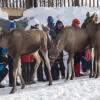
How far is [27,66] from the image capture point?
13.4 metres

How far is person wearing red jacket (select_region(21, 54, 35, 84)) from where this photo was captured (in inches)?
523

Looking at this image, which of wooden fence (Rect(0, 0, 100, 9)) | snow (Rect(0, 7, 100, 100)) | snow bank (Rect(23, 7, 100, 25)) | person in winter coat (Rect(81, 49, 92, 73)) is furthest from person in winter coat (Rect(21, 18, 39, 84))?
wooden fence (Rect(0, 0, 100, 9))

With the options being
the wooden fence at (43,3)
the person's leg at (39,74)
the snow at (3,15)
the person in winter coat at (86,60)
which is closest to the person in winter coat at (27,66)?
the person's leg at (39,74)

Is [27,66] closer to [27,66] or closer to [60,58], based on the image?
[27,66]

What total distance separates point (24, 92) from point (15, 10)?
26.5 ft

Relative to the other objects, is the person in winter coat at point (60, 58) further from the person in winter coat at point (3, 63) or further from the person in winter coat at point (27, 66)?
the person in winter coat at point (3, 63)

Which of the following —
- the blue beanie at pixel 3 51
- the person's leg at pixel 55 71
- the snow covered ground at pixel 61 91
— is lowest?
the snow covered ground at pixel 61 91

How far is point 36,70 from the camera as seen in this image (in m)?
13.3

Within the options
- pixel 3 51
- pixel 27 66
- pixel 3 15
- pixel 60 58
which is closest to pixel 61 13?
pixel 3 15

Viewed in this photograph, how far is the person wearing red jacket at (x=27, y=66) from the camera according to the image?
1330cm

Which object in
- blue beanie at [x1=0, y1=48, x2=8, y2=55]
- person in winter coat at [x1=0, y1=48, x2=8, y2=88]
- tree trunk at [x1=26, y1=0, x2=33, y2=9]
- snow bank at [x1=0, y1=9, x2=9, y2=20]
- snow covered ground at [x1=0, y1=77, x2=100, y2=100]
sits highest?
tree trunk at [x1=26, y1=0, x2=33, y2=9]

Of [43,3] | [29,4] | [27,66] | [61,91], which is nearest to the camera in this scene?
[61,91]

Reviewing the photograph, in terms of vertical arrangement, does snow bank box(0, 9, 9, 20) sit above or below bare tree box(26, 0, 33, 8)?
below

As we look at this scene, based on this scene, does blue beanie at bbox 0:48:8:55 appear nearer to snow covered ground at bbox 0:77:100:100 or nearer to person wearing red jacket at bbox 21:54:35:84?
person wearing red jacket at bbox 21:54:35:84
